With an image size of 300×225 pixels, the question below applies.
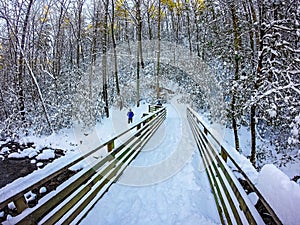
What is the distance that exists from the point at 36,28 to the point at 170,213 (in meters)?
23.1

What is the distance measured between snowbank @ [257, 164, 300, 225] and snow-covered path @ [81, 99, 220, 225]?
5.80ft

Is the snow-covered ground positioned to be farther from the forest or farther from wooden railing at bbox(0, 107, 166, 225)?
the forest

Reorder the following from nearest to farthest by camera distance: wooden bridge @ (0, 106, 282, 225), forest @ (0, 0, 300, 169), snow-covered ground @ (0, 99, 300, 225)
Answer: snow-covered ground @ (0, 99, 300, 225) → wooden bridge @ (0, 106, 282, 225) → forest @ (0, 0, 300, 169)

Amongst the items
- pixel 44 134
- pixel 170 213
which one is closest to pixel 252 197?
pixel 170 213

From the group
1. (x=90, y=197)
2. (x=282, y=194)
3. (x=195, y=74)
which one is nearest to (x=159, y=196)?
(x=90, y=197)

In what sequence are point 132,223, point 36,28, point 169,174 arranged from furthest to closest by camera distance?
1. point 36,28
2. point 169,174
3. point 132,223

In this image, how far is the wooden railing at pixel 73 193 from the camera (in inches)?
86.2

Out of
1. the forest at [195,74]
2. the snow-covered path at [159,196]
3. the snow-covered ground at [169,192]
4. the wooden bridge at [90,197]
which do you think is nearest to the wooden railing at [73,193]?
the wooden bridge at [90,197]

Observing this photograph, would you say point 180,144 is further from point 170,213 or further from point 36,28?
point 36,28

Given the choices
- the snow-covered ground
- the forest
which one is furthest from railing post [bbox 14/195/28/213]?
the forest

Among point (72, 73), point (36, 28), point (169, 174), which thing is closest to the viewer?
point (169, 174)

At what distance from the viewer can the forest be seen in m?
8.37

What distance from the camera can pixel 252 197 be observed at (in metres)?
2.83

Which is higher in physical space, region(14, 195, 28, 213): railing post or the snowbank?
the snowbank
